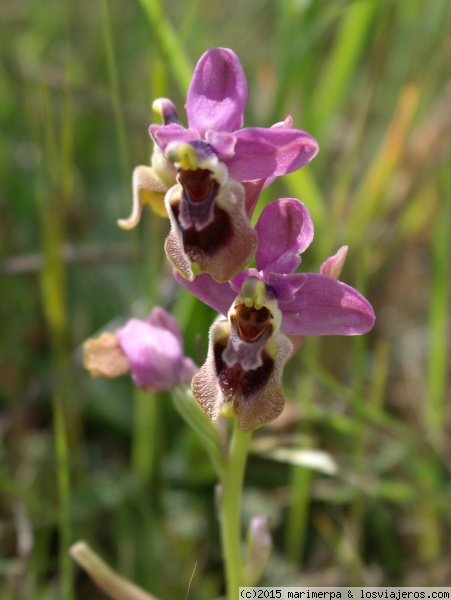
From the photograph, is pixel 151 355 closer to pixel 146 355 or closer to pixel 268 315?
pixel 146 355

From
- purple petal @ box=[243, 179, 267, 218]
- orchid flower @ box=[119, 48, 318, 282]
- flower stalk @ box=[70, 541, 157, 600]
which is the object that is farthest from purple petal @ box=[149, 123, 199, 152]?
flower stalk @ box=[70, 541, 157, 600]

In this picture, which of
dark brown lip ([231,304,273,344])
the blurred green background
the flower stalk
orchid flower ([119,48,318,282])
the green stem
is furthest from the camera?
the blurred green background

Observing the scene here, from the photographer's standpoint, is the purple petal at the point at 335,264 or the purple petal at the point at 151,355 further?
the purple petal at the point at 151,355

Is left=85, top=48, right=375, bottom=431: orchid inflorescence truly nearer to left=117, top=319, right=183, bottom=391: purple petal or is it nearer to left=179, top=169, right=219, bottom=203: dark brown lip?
left=179, top=169, right=219, bottom=203: dark brown lip

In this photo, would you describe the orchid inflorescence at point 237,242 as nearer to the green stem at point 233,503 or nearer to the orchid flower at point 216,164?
the orchid flower at point 216,164

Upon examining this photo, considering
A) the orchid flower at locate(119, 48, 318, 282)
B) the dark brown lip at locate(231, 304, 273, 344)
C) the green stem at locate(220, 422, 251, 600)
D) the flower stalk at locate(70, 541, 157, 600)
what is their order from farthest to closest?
the flower stalk at locate(70, 541, 157, 600), the green stem at locate(220, 422, 251, 600), the dark brown lip at locate(231, 304, 273, 344), the orchid flower at locate(119, 48, 318, 282)

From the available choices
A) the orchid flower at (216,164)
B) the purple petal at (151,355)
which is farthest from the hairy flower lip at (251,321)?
the purple petal at (151,355)

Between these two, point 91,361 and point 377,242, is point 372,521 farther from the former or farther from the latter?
point 91,361

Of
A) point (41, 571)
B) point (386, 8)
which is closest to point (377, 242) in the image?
point (386, 8)
